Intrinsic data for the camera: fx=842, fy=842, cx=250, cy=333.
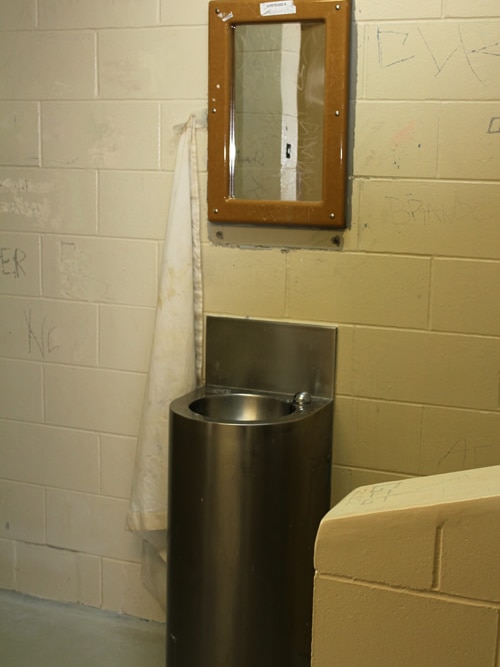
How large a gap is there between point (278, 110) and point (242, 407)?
0.87 metres

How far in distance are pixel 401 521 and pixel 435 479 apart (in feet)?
0.44

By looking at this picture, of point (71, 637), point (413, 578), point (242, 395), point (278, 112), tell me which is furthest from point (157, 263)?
point (413, 578)

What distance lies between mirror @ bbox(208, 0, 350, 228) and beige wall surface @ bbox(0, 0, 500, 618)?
7 cm

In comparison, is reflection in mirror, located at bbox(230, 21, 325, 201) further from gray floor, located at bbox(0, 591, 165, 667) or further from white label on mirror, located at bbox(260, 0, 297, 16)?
gray floor, located at bbox(0, 591, 165, 667)

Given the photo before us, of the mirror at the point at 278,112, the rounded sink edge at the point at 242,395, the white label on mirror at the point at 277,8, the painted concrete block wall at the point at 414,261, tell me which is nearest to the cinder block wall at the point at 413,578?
the rounded sink edge at the point at 242,395

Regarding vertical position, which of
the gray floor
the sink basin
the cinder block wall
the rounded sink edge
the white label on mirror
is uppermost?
the white label on mirror

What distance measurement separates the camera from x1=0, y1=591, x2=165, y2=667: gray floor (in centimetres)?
263

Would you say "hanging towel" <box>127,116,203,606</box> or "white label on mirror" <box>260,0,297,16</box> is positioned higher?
"white label on mirror" <box>260,0,297,16</box>

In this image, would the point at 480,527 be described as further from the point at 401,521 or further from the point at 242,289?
the point at 242,289

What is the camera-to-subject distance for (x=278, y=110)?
2416 mm

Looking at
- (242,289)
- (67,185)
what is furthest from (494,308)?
(67,185)

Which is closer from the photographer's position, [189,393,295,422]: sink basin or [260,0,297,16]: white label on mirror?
[260,0,297,16]: white label on mirror

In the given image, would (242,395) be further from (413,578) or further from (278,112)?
(413,578)

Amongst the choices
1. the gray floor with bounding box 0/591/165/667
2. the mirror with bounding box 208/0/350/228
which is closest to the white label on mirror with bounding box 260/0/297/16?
the mirror with bounding box 208/0/350/228
